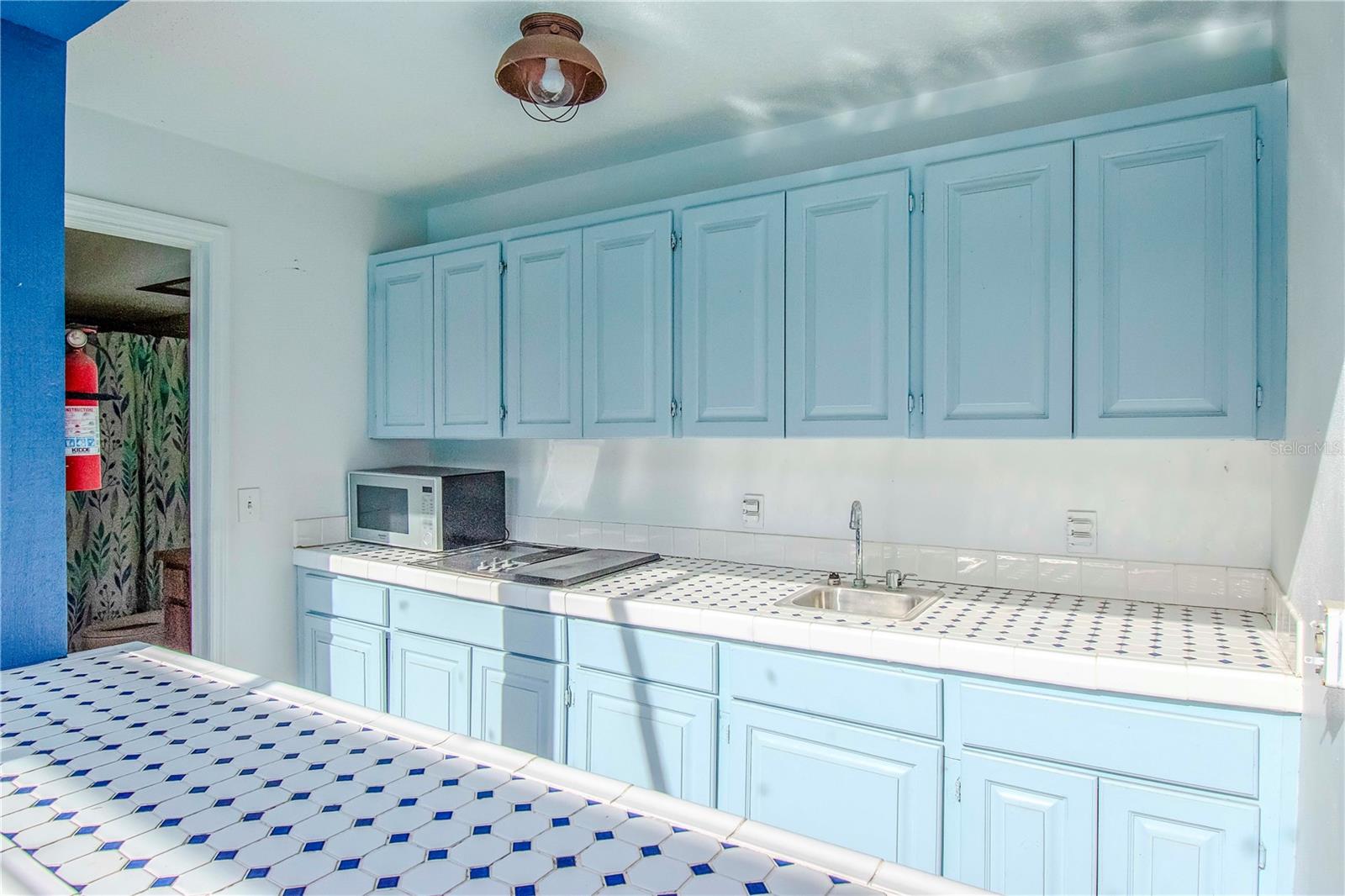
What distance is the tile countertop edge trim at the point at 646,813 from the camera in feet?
2.50

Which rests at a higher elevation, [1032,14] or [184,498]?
[1032,14]

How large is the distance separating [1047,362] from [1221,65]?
873mm

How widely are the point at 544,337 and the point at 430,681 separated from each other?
1.27 meters

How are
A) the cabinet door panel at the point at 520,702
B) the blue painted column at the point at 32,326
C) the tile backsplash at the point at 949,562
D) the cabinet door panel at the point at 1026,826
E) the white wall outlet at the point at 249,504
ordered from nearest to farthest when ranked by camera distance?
the blue painted column at the point at 32,326
the cabinet door panel at the point at 1026,826
the tile backsplash at the point at 949,562
the cabinet door panel at the point at 520,702
the white wall outlet at the point at 249,504

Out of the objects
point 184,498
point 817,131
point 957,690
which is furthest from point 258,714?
point 184,498

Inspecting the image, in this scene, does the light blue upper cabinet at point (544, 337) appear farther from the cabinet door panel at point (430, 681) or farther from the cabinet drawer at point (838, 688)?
the cabinet drawer at point (838, 688)

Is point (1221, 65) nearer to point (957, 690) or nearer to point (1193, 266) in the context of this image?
point (1193, 266)

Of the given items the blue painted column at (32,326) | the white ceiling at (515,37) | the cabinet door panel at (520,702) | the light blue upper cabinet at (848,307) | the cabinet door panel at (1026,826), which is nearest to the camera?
the blue painted column at (32,326)

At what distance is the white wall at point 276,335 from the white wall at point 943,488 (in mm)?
844

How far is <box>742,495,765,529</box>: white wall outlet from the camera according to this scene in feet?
8.80

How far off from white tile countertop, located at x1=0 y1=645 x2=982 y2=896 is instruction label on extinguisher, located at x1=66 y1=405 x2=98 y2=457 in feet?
2.49

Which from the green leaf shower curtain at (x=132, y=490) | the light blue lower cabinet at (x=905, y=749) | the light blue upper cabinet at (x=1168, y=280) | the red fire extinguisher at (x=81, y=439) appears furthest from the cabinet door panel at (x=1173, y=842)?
the green leaf shower curtain at (x=132, y=490)

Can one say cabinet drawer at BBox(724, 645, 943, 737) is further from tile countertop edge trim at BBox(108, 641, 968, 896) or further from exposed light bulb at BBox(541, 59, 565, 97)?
exposed light bulb at BBox(541, 59, 565, 97)

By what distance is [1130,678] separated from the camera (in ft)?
5.11
